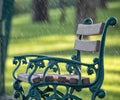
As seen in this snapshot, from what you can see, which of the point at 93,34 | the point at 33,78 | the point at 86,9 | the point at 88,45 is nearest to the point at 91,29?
the point at 93,34

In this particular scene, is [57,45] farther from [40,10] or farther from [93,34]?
[93,34]

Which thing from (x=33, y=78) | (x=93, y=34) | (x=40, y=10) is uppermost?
(x=93, y=34)

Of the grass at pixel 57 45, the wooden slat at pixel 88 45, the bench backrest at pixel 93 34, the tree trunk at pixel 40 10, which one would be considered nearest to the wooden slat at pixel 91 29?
the bench backrest at pixel 93 34

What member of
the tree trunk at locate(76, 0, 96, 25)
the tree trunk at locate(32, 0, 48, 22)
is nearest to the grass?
the tree trunk at locate(32, 0, 48, 22)

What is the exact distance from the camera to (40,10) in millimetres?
33781

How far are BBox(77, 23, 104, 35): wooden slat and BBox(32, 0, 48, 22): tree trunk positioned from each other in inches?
915

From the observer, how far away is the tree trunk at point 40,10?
32.4m

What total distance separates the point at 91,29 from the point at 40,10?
25.5m

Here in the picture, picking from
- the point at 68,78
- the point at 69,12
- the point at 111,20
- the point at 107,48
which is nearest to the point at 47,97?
the point at 68,78

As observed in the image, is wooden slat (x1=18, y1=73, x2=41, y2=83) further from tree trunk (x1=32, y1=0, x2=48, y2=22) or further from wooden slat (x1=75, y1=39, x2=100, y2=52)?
tree trunk (x1=32, y1=0, x2=48, y2=22)

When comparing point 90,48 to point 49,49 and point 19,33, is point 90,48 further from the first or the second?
point 19,33

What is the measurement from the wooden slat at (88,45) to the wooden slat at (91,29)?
0.37 ft

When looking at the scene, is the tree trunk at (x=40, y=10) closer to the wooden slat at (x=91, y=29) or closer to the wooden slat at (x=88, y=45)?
the wooden slat at (x=91, y=29)

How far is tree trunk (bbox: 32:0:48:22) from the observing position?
32.4 metres
